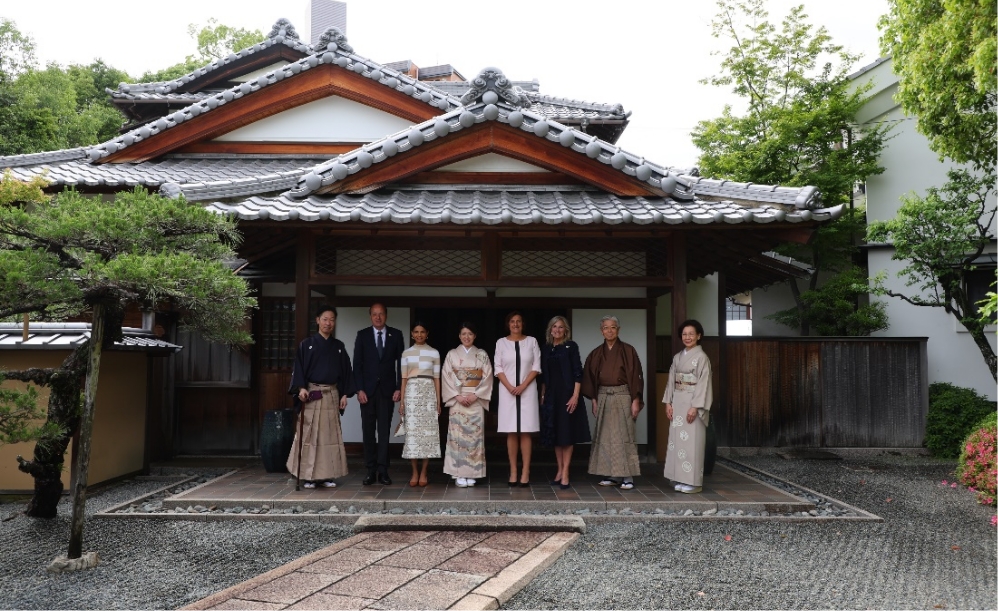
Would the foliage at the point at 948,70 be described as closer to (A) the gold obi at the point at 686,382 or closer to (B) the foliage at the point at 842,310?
(A) the gold obi at the point at 686,382

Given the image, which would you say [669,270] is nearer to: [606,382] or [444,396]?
[606,382]

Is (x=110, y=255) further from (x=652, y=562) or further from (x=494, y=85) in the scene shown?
(x=494, y=85)

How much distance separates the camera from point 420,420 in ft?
23.3

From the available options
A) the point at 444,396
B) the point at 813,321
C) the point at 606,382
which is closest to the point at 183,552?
the point at 444,396

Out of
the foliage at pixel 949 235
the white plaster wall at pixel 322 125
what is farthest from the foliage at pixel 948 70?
the white plaster wall at pixel 322 125

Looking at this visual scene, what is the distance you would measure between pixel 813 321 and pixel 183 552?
517 inches

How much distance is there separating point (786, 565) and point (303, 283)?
17.5 feet

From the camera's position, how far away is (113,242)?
464 cm

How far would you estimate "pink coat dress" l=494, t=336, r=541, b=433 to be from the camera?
23.3 ft

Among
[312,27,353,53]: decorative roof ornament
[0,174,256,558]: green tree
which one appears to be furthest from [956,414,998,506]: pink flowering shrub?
[312,27,353,53]: decorative roof ornament

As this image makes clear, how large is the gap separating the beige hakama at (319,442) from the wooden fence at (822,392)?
6226 millimetres

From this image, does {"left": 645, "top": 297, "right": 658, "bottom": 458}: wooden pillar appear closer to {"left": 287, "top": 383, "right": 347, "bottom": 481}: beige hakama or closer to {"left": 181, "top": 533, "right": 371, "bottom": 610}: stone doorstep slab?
{"left": 287, "top": 383, "right": 347, "bottom": 481}: beige hakama

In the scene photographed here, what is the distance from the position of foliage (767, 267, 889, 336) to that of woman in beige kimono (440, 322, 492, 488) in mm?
9195

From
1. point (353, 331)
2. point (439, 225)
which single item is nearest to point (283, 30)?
point (353, 331)
